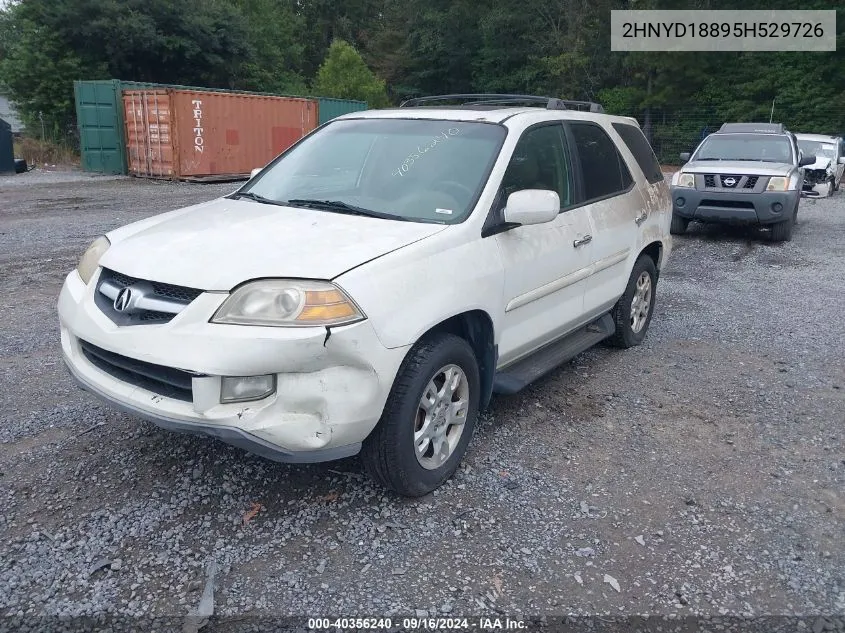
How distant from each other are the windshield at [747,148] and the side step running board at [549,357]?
25.6 feet

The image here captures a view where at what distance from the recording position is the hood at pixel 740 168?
10719mm

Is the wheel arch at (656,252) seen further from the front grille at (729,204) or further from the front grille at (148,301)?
the front grille at (729,204)

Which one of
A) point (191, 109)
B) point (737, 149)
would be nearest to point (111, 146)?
point (191, 109)

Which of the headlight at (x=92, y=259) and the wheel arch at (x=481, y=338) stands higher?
the headlight at (x=92, y=259)

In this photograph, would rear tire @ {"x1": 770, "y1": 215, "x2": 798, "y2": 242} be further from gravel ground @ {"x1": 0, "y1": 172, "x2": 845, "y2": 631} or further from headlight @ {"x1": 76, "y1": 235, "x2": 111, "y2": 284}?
headlight @ {"x1": 76, "y1": 235, "x2": 111, "y2": 284}

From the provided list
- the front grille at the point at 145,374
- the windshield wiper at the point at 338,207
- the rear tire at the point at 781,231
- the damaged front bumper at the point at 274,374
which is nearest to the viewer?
the damaged front bumper at the point at 274,374

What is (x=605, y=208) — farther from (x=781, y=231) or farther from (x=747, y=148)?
(x=747, y=148)

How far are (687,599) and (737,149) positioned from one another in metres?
10.7

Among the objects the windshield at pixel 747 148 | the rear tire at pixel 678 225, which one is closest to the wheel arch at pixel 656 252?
the rear tire at pixel 678 225

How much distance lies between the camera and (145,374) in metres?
2.98

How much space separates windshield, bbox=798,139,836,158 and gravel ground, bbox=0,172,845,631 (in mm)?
14462

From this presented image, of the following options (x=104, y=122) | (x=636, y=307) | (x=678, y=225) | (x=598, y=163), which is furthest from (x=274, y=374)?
(x=104, y=122)

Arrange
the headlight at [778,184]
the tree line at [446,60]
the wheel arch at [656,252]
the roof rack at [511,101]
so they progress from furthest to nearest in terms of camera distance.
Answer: the tree line at [446,60], the headlight at [778,184], the wheel arch at [656,252], the roof rack at [511,101]

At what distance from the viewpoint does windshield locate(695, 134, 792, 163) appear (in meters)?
11.6
